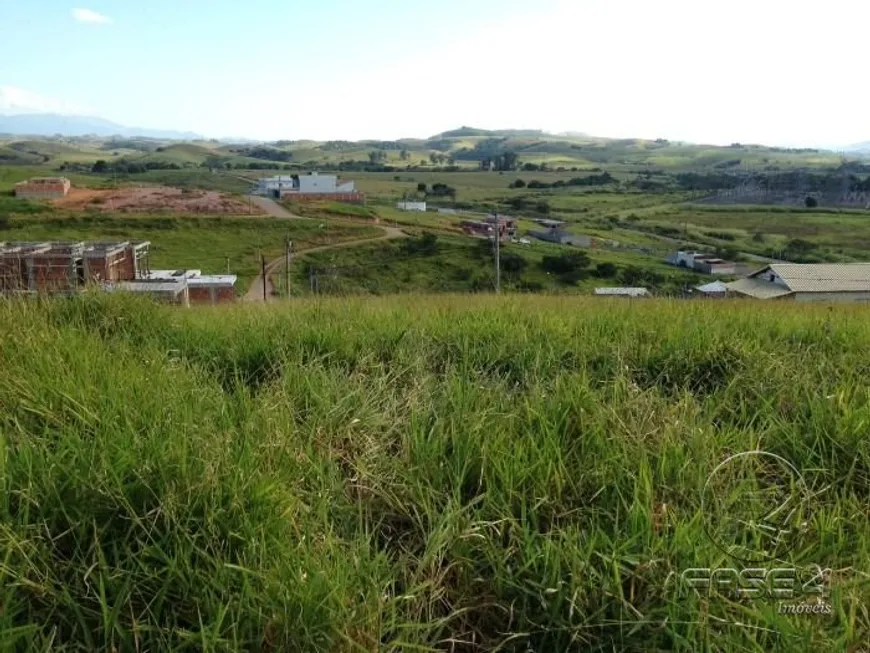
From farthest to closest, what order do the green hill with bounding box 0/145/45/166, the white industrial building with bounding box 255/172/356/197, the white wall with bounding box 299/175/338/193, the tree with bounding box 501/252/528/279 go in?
the green hill with bounding box 0/145/45/166
the white wall with bounding box 299/175/338/193
the white industrial building with bounding box 255/172/356/197
the tree with bounding box 501/252/528/279

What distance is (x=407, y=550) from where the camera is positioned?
7.08 ft

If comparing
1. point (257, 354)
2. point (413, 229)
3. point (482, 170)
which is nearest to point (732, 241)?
point (413, 229)

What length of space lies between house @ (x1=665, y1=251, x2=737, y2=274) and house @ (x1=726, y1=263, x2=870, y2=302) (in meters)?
13.0

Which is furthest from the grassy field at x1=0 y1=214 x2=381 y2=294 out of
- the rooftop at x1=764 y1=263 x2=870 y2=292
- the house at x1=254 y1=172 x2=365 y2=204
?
the rooftop at x1=764 y1=263 x2=870 y2=292

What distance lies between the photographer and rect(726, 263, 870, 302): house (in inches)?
923

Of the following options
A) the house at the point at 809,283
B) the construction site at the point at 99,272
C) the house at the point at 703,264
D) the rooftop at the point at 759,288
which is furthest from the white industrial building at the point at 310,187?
the house at the point at 809,283

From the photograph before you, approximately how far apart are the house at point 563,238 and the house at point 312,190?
24045 mm

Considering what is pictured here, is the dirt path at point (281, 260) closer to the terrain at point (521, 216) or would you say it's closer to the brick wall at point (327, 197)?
the terrain at point (521, 216)

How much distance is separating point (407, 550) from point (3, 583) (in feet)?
3.70

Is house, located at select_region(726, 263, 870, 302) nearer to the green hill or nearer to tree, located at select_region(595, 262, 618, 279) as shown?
tree, located at select_region(595, 262, 618, 279)

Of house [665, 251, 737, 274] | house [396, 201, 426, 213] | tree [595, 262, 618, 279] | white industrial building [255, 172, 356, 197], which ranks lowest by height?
house [665, 251, 737, 274]

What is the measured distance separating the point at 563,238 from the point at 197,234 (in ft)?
86.7

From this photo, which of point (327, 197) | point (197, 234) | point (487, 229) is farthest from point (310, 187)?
point (197, 234)

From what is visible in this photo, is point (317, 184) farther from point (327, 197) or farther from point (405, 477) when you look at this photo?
point (405, 477)
